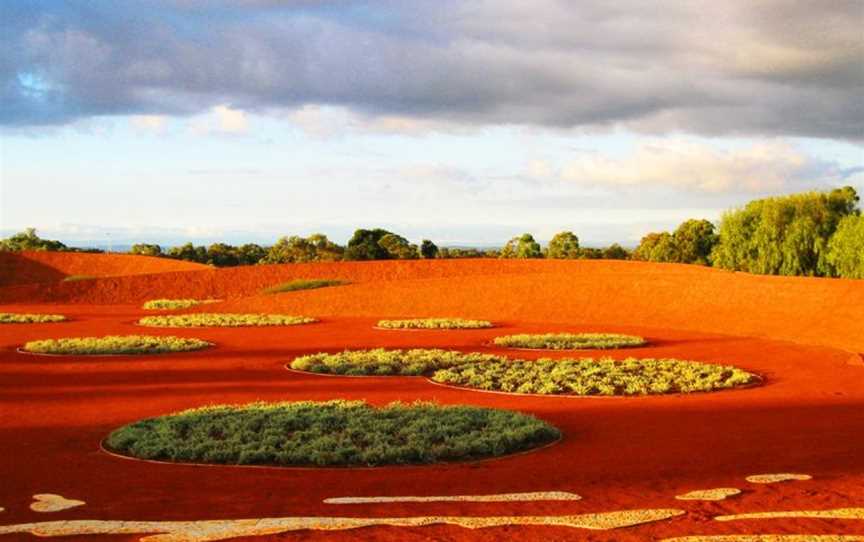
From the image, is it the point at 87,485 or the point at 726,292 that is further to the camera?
the point at 726,292

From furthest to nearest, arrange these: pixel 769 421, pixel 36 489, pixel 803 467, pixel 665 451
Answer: pixel 769 421 < pixel 665 451 < pixel 803 467 < pixel 36 489

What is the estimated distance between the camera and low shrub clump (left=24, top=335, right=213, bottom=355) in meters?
20.2

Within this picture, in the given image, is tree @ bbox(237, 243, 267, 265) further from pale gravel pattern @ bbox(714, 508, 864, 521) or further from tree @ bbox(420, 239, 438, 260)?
pale gravel pattern @ bbox(714, 508, 864, 521)

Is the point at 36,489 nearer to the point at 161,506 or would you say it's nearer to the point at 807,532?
the point at 161,506

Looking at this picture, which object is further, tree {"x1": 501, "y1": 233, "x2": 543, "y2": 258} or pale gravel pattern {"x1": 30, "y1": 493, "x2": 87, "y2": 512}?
tree {"x1": 501, "y1": 233, "x2": 543, "y2": 258}

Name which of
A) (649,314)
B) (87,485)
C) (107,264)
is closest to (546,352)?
(649,314)

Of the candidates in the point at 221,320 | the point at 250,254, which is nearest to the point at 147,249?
the point at 250,254

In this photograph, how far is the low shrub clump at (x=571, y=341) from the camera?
21.5 metres

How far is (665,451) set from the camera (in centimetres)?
966

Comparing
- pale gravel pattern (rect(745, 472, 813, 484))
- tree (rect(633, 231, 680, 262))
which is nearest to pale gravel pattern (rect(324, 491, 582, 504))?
pale gravel pattern (rect(745, 472, 813, 484))

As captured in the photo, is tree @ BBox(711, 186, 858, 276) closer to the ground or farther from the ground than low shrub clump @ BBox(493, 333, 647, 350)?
farther from the ground

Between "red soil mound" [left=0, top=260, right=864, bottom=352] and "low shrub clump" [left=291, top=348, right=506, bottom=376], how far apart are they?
31.7 feet

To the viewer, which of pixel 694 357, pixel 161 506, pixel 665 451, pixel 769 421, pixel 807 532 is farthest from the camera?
pixel 694 357

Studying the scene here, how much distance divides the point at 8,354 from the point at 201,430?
11955 millimetres
